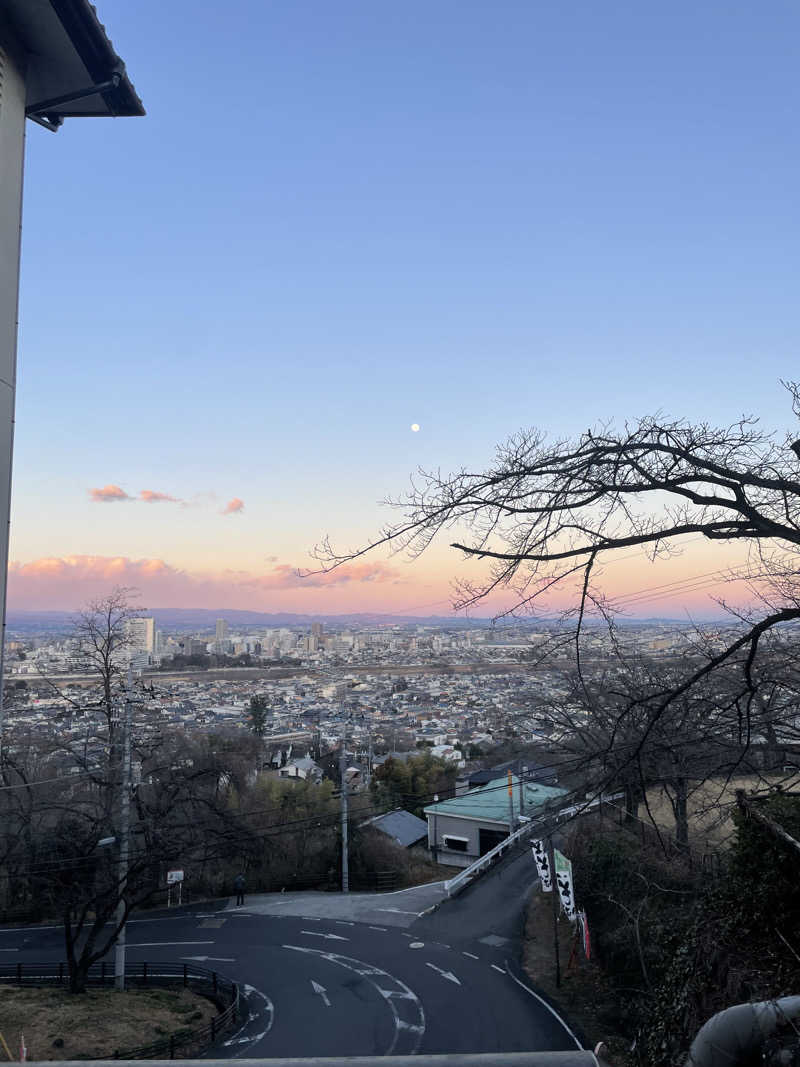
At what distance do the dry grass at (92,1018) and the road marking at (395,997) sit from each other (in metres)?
3.02

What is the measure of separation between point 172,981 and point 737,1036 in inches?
636

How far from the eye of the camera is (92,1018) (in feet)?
40.7

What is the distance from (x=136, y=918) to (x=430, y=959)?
10.3m

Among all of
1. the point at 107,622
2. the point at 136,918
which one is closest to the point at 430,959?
the point at 136,918

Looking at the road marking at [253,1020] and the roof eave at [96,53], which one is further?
the road marking at [253,1020]

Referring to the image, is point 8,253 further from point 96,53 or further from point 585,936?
point 585,936

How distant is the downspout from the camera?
2.68 meters

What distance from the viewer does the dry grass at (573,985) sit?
1115cm

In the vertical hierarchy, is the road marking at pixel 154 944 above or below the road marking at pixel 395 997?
below

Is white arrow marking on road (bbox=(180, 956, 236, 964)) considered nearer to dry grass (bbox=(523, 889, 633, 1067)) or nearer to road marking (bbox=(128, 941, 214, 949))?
road marking (bbox=(128, 941, 214, 949))

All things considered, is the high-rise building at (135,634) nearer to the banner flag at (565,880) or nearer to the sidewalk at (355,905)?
the sidewalk at (355,905)

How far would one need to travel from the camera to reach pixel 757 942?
5.09 meters

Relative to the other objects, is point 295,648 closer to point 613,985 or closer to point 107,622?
point 107,622

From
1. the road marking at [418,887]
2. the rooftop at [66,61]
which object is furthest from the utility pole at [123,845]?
the rooftop at [66,61]
